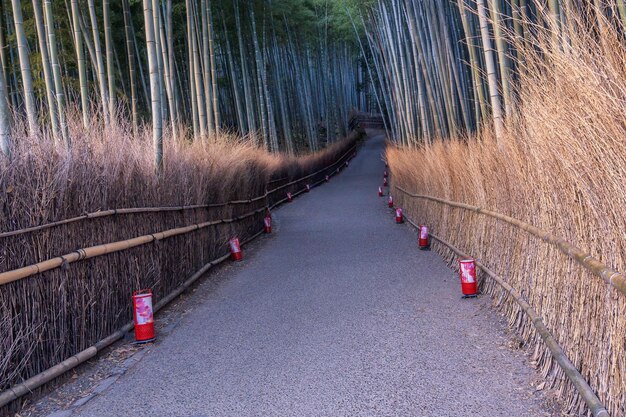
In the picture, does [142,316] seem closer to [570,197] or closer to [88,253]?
[88,253]

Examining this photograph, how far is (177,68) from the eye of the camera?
722 inches

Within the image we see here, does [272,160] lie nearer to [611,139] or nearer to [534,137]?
[534,137]

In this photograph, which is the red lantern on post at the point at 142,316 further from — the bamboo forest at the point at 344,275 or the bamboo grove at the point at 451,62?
the bamboo grove at the point at 451,62

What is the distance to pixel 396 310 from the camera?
16.8ft

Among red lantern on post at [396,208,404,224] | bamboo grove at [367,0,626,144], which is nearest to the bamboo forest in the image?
bamboo grove at [367,0,626,144]

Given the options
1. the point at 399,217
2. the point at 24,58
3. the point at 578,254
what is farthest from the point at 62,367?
the point at 399,217

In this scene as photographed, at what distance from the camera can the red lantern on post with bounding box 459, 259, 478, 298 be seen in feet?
17.4

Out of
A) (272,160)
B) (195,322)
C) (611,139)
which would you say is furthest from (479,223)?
(272,160)

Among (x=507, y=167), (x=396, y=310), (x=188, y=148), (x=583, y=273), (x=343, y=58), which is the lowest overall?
(x=396, y=310)

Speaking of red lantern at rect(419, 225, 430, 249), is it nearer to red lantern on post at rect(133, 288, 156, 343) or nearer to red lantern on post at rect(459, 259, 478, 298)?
red lantern on post at rect(459, 259, 478, 298)

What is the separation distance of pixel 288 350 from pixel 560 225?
1.88 m

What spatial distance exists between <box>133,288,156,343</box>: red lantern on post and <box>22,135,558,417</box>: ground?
0.10 m

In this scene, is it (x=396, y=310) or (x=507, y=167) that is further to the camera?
(x=396, y=310)

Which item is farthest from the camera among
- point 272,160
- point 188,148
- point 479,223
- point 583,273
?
point 272,160
